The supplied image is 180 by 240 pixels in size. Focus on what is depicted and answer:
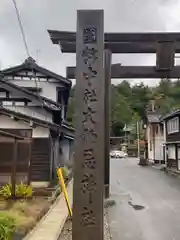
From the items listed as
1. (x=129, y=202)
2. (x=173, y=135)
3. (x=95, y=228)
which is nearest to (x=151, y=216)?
(x=129, y=202)

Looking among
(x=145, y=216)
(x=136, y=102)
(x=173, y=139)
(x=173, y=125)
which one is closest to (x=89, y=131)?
(x=145, y=216)

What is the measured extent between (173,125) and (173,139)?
1634mm

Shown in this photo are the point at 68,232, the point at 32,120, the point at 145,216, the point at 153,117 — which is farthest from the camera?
the point at 153,117

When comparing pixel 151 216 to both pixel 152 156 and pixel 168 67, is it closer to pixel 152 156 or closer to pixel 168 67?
pixel 168 67

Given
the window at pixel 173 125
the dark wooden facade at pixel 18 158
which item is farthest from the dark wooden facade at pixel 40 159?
the window at pixel 173 125

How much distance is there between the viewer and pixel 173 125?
128ft

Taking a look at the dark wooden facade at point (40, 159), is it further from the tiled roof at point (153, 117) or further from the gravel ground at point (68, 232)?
the tiled roof at point (153, 117)

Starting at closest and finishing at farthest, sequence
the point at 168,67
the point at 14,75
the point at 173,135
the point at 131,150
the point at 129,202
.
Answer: the point at 168,67, the point at 129,202, the point at 14,75, the point at 173,135, the point at 131,150

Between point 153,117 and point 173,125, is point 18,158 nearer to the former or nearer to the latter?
point 173,125

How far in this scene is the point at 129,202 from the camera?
651 inches

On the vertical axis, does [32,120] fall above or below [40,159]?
above

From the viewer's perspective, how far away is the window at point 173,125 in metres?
37.1

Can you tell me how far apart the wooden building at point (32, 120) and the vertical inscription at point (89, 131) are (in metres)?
10.3

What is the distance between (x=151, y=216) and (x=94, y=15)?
349 inches
